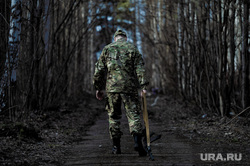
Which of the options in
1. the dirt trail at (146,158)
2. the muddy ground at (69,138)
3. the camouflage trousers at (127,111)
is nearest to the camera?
the dirt trail at (146,158)

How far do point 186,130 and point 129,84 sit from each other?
3248 millimetres

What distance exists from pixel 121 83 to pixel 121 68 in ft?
0.81

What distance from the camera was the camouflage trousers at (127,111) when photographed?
558cm

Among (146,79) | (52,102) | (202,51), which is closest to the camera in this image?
(146,79)

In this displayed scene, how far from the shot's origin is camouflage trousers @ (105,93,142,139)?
220 inches

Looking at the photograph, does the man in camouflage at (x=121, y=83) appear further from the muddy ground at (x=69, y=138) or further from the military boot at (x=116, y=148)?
the muddy ground at (x=69, y=138)

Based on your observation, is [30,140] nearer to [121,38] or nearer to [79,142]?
[79,142]

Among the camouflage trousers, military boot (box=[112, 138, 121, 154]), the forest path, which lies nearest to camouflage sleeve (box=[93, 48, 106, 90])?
the camouflage trousers

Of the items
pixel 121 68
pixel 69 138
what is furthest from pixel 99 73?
pixel 69 138

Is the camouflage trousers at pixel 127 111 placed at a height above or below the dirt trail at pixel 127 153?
above

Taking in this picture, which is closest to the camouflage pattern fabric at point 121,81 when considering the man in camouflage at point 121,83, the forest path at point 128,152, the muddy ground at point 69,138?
the man in camouflage at point 121,83

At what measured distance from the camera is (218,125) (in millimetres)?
8469

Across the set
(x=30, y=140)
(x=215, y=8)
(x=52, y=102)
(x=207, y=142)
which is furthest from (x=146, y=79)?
(x=52, y=102)

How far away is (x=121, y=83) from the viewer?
5.66m
